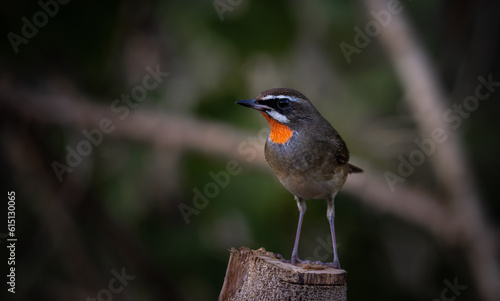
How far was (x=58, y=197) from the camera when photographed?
26.8ft

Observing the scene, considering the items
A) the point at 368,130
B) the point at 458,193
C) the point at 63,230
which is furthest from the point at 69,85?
the point at 458,193

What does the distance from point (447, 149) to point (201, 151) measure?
3428 mm

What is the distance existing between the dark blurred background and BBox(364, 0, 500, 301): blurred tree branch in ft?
0.10

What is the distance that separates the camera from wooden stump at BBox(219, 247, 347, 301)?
11.4ft

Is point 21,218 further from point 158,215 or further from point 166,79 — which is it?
point 166,79

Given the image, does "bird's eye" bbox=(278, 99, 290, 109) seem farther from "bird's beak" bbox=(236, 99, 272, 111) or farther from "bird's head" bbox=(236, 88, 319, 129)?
"bird's beak" bbox=(236, 99, 272, 111)

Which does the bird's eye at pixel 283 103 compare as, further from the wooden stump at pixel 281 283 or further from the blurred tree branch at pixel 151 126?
the blurred tree branch at pixel 151 126

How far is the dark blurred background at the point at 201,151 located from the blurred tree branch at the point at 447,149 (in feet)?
0.10

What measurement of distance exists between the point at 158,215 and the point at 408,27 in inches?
179

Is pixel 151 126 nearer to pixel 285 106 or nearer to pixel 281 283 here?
pixel 285 106

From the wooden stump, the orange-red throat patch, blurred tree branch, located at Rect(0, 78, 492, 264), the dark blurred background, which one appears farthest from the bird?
blurred tree branch, located at Rect(0, 78, 492, 264)

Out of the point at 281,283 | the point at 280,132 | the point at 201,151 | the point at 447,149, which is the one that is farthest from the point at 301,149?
the point at 447,149

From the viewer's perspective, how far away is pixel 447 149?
27.3 feet

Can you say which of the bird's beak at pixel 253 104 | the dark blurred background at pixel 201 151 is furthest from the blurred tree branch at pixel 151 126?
the bird's beak at pixel 253 104
